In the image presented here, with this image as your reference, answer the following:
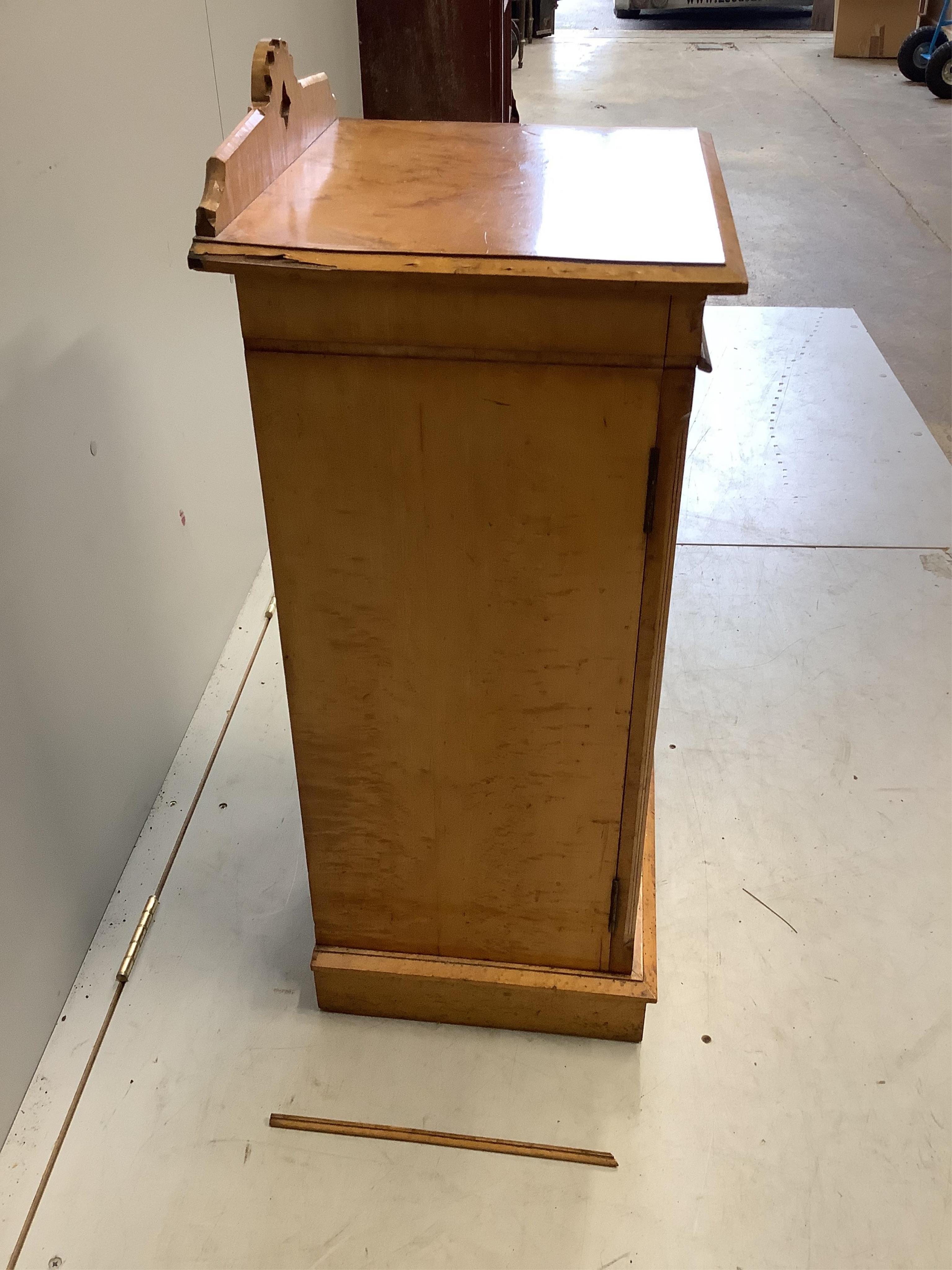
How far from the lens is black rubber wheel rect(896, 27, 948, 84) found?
260 inches

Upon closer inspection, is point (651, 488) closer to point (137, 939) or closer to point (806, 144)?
point (137, 939)

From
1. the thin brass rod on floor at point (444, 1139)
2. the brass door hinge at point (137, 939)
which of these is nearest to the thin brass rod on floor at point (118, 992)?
the brass door hinge at point (137, 939)

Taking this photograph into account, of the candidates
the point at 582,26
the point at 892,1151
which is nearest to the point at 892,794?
the point at 892,1151

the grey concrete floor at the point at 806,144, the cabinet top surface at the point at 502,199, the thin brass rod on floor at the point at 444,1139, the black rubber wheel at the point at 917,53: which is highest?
the cabinet top surface at the point at 502,199

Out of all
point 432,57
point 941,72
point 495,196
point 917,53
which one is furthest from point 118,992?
point 917,53

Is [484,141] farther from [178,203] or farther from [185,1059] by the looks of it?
[185,1059]

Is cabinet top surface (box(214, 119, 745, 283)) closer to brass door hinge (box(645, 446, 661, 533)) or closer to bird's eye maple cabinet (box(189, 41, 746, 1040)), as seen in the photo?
bird's eye maple cabinet (box(189, 41, 746, 1040))

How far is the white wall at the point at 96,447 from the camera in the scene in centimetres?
125

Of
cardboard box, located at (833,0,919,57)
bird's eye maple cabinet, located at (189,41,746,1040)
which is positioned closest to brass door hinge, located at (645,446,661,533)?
bird's eye maple cabinet, located at (189,41,746,1040)

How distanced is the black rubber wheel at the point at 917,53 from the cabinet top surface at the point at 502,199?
6731mm

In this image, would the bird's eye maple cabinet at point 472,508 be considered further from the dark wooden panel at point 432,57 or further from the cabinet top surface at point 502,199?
the dark wooden panel at point 432,57

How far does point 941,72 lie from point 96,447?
6.89m

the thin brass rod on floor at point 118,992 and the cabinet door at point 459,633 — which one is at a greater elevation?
the cabinet door at point 459,633

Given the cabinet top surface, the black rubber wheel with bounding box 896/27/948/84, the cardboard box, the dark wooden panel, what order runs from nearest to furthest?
the cabinet top surface → the dark wooden panel → the black rubber wheel with bounding box 896/27/948/84 → the cardboard box
